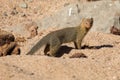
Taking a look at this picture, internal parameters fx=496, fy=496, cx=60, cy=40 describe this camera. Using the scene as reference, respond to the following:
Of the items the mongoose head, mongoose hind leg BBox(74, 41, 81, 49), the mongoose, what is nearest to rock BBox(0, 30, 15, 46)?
the mongoose

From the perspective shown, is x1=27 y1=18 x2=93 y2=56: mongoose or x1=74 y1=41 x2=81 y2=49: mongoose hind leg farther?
x1=74 y1=41 x2=81 y2=49: mongoose hind leg

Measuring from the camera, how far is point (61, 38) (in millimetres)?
11477

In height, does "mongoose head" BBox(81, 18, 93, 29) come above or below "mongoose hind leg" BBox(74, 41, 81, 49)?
above

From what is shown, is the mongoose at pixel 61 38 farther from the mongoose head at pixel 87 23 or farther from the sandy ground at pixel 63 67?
the sandy ground at pixel 63 67

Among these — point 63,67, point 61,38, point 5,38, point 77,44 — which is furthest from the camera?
point 77,44

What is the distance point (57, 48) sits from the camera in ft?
36.5

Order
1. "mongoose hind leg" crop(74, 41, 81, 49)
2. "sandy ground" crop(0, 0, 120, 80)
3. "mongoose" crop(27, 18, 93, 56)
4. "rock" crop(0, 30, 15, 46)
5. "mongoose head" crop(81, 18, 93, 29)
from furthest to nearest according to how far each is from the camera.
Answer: "mongoose head" crop(81, 18, 93, 29) < "mongoose hind leg" crop(74, 41, 81, 49) < "mongoose" crop(27, 18, 93, 56) < "rock" crop(0, 30, 15, 46) < "sandy ground" crop(0, 0, 120, 80)

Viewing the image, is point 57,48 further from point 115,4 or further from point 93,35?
point 115,4

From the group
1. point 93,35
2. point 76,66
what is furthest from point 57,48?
point 76,66

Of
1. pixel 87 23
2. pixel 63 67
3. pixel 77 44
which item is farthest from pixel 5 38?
pixel 63 67

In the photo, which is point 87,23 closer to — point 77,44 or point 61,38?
point 77,44

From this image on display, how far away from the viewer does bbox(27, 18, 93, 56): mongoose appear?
36.5 ft

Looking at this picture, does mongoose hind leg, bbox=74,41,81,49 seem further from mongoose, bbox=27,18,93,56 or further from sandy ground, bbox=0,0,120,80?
sandy ground, bbox=0,0,120,80

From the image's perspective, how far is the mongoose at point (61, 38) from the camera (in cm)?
1112
